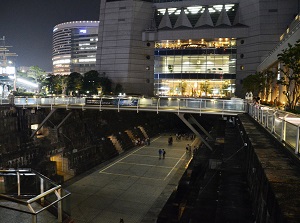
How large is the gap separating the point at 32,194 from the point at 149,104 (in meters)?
16.4

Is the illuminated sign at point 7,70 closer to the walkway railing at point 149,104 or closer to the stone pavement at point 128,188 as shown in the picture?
the walkway railing at point 149,104

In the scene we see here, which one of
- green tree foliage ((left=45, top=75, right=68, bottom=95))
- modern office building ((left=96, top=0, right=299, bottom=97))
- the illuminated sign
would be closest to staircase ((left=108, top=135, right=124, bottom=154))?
the illuminated sign

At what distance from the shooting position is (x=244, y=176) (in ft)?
36.0

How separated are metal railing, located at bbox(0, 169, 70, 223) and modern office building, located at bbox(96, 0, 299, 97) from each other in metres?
57.5

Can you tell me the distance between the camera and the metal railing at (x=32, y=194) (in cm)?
531

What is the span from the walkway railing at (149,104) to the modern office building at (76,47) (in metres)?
128

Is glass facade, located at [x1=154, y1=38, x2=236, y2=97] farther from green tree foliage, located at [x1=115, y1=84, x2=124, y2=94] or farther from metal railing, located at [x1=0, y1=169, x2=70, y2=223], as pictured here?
metal railing, located at [x1=0, y1=169, x2=70, y2=223]

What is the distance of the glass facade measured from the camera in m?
62.2

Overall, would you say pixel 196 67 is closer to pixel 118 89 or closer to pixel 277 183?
pixel 118 89

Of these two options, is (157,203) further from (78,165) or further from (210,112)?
(78,165)

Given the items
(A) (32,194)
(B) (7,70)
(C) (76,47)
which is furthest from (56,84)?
(C) (76,47)

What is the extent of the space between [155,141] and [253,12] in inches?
1451

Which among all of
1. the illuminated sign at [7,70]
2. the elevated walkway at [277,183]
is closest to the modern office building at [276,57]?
the elevated walkway at [277,183]

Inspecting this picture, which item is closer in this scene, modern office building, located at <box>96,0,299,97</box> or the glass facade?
modern office building, located at <box>96,0,299,97</box>
